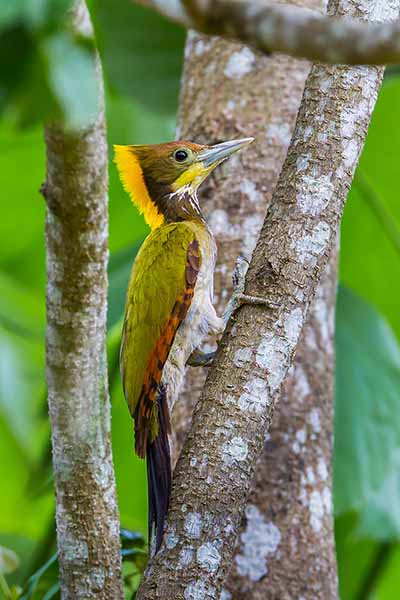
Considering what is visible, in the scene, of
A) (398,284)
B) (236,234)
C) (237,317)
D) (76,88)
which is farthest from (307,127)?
(398,284)

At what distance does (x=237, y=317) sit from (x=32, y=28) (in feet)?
4.85

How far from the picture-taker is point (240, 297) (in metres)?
2.61

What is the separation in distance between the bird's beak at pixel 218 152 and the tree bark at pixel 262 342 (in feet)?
2.68

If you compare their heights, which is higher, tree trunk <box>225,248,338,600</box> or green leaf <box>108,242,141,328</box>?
green leaf <box>108,242,141,328</box>

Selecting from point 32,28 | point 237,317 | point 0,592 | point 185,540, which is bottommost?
point 0,592

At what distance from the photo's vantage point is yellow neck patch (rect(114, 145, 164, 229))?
13.1 ft

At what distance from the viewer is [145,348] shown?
10.6ft

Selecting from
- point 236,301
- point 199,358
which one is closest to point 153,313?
point 199,358

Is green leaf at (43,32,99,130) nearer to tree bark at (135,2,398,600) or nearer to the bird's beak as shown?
tree bark at (135,2,398,600)

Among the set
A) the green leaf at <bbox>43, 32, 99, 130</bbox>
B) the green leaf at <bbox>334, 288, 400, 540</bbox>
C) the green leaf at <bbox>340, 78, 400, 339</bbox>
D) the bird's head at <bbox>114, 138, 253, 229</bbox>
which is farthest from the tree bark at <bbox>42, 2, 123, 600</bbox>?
the green leaf at <bbox>340, 78, 400, 339</bbox>

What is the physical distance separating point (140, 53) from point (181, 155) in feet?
4.58

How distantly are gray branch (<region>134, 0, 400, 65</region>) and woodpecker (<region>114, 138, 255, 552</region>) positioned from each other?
156cm

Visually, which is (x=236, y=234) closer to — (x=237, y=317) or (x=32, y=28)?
(x=237, y=317)

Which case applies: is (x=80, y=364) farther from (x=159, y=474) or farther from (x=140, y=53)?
(x=140, y=53)
